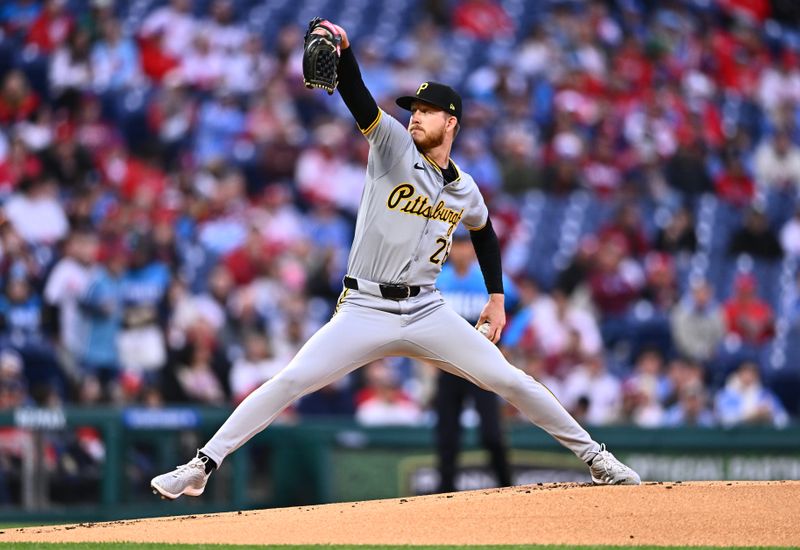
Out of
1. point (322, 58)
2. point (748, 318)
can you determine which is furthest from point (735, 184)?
point (322, 58)

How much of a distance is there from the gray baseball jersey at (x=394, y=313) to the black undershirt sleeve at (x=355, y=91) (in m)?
0.05

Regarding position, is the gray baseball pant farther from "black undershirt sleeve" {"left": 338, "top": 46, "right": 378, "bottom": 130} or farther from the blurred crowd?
the blurred crowd

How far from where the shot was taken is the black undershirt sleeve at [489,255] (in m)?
6.20

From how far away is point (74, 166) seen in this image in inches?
504

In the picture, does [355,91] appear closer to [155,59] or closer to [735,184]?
[155,59]

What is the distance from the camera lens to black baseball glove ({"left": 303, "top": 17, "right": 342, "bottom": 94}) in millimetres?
5027

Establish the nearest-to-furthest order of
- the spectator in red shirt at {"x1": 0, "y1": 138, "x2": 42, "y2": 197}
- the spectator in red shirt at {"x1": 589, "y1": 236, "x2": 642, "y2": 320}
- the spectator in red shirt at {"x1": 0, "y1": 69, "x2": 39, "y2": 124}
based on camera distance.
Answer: the spectator in red shirt at {"x1": 0, "y1": 138, "x2": 42, "y2": 197}, the spectator in red shirt at {"x1": 589, "y1": 236, "x2": 642, "y2": 320}, the spectator in red shirt at {"x1": 0, "y1": 69, "x2": 39, "y2": 124}

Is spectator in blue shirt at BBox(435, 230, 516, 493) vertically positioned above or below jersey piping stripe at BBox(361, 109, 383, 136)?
below

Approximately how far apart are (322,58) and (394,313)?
3.83 ft

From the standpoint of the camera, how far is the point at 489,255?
6250 mm

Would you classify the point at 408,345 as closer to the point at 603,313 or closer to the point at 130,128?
the point at 603,313

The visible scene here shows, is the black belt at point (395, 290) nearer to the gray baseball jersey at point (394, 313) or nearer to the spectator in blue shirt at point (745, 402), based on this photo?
the gray baseball jersey at point (394, 313)

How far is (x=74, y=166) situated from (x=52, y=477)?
4272 millimetres

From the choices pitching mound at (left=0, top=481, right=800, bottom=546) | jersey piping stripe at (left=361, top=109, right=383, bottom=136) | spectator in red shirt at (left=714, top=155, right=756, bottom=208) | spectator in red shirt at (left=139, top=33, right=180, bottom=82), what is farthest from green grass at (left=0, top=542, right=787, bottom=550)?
spectator in red shirt at (left=714, top=155, right=756, bottom=208)
